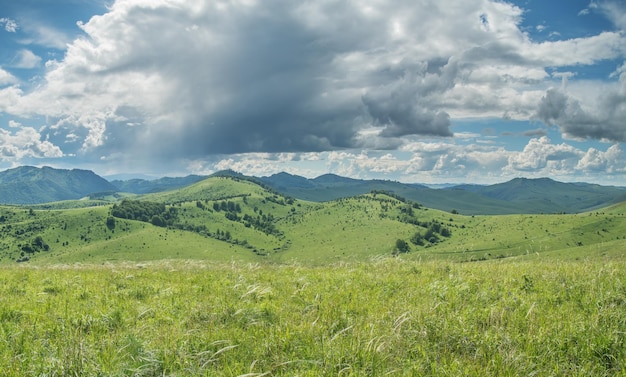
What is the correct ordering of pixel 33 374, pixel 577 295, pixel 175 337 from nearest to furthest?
pixel 33 374 → pixel 175 337 → pixel 577 295

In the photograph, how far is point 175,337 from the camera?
22.4 ft

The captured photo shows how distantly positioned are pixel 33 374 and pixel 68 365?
19.2 inches

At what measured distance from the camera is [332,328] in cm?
730

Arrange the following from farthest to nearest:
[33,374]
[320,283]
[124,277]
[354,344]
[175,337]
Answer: [124,277], [320,283], [175,337], [354,344], [33,374]

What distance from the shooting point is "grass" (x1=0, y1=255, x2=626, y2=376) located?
220 inches

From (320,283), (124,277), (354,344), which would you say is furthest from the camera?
(124,277)

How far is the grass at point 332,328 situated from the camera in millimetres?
5590

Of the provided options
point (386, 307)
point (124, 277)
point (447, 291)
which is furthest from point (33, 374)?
point (124, 277)

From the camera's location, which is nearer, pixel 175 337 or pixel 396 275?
pixel 175 337

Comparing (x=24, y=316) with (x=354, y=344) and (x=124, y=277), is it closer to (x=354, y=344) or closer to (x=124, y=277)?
(x=124, y=277)

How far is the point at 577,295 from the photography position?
9.55 metres

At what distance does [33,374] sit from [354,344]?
463cm

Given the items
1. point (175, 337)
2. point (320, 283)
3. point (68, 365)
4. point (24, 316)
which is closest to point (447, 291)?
point (320, 283)

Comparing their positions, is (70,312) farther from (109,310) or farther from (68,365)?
(68,365)
